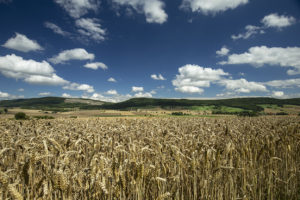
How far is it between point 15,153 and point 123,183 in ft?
14.9

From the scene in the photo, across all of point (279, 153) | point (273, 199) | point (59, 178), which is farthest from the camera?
point (279, 153)

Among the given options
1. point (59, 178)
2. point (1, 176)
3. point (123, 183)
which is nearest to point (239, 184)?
point (123, 183)

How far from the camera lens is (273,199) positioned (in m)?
5.21

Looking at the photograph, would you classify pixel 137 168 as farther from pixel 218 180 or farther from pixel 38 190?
pixel 218 180

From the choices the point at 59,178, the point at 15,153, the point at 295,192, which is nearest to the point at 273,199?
the point at 295,192

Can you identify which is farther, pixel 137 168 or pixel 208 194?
pixel 208 194

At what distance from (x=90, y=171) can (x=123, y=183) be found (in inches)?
35.4

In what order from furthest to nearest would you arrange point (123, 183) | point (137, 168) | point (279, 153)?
1. point (279, 153)
2. point (137, 168)
3. point (123, 183)

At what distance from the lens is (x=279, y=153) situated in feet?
26.4

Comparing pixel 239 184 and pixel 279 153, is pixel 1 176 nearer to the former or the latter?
pixel 239 184

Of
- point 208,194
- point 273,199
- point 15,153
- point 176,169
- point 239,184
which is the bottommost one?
point 273,199

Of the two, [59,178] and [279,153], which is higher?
[59,178]

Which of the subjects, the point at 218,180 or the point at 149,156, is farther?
the point at 149,156

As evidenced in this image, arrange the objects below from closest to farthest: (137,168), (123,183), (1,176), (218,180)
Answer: (1,176) → (123,183) → (137,168) → (218,180)
